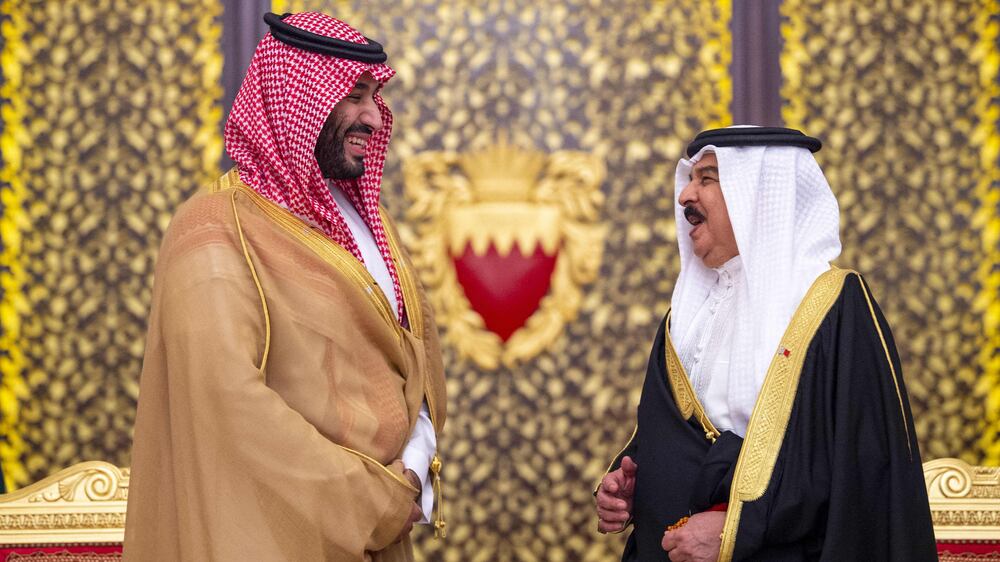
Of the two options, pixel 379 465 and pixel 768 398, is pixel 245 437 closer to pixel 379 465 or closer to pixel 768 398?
pixel 379 465

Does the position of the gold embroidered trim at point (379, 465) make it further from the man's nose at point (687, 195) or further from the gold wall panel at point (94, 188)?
the gold wall panel at point (94, 188)

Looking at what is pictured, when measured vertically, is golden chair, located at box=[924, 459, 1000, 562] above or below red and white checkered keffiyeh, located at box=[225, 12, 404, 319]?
below

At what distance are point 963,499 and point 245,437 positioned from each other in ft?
7.81

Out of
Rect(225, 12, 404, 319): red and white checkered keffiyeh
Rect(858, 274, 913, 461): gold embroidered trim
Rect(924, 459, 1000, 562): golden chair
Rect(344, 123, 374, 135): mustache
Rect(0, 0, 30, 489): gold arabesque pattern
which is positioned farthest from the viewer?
Rect(0, 0, 30, 489): gold arabesque pattern

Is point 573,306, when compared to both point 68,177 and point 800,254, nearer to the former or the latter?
point 800,254

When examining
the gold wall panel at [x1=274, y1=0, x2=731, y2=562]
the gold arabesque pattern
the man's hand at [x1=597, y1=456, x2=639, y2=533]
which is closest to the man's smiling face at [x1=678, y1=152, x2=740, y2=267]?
the man's hand at [x1=597, y1=456, x2=639, y2=533]

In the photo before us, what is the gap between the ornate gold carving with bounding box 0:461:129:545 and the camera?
10.6 ft

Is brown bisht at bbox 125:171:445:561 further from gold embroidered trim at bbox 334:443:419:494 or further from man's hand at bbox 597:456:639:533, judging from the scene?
man's hand at bbox 597:456:639:533

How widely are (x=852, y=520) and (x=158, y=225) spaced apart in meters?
2.41

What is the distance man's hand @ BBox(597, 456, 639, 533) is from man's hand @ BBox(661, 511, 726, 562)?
0.76 ft

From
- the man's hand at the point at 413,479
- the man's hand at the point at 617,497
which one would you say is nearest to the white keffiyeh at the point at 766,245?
the man's hand at the point at 617,497

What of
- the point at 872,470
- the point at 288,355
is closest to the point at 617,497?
the point at 872,470

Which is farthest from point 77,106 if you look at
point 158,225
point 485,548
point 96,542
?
point 485,548

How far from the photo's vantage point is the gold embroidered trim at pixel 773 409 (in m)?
1.95
